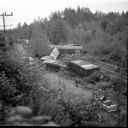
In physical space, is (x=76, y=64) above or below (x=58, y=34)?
below

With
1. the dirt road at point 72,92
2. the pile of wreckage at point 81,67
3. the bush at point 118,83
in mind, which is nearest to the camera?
the bush at point 118,83

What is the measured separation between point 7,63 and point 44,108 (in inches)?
104

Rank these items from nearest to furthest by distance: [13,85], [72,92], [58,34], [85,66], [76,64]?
[85,66]
[13,85]
[76,64]
[72,92]
[58,34]

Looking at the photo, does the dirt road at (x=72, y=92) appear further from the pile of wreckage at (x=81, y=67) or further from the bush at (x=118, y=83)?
the bush at (x=118, y=83)

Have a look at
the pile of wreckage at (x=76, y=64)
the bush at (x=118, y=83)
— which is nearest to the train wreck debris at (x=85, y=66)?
the pile of wreckage at (x=76, y=64)

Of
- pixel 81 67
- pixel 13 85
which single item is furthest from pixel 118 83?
pixel 13 85

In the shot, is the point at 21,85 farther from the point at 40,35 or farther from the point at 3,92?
the point at 40,35

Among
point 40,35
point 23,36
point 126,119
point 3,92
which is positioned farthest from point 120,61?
point 23,36

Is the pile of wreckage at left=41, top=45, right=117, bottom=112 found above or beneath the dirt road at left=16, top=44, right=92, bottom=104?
above

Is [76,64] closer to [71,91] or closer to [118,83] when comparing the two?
[71,91]

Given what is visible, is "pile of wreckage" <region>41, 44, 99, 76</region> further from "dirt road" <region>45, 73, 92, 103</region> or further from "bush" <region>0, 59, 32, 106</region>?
"bush" <region>0, 59, 32, 106</region>

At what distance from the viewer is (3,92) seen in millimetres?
4227

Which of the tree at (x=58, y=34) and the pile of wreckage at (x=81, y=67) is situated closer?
the pile of wreckage at (x=81, y=67)

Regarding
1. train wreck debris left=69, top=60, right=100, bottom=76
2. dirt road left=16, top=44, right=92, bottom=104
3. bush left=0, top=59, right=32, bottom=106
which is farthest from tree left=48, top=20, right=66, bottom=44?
bush left=0, top=59, right=32, bottom=106
